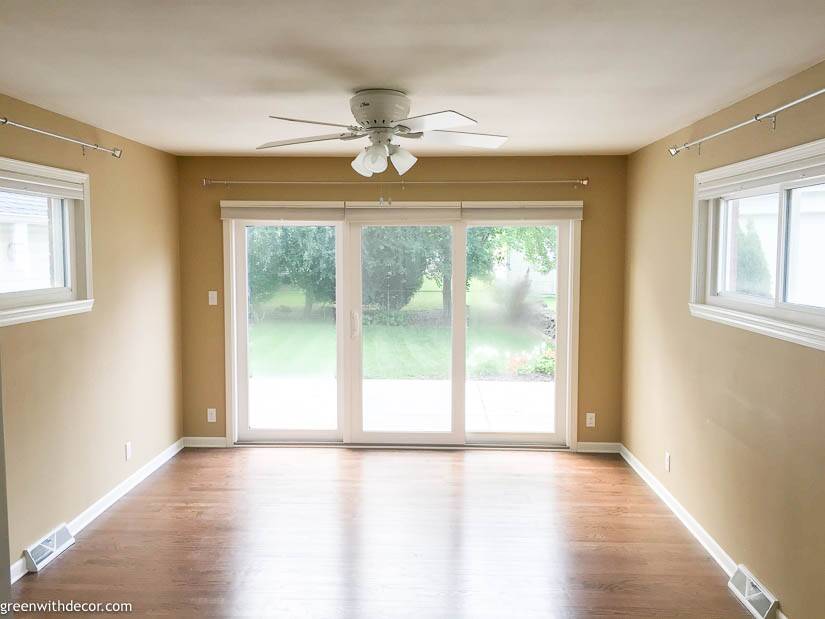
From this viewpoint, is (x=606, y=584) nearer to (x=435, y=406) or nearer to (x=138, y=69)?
(x=435, y=406)

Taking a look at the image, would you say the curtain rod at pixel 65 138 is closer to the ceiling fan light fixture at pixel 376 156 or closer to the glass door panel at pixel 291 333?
the glass door panel at pixel 291 333

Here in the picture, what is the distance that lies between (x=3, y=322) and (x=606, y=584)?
10.3ft

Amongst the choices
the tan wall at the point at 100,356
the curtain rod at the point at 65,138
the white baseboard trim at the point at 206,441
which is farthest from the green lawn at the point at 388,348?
the curtain rod at the point at 65,138

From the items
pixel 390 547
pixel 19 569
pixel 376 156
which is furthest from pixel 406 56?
pixel 19 569

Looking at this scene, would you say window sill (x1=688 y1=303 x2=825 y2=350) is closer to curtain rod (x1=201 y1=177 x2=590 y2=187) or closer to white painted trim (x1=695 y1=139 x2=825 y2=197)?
white painted trim (x1=695 y1=139 x2=825 y2=197)

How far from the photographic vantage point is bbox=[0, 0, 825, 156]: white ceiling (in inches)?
78.8

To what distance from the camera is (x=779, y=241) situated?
293 cm

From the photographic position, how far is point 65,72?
8.79ft

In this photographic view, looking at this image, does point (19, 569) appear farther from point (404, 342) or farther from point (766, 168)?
point (766, 168)

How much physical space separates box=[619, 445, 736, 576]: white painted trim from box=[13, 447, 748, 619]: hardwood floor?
0.17 feet

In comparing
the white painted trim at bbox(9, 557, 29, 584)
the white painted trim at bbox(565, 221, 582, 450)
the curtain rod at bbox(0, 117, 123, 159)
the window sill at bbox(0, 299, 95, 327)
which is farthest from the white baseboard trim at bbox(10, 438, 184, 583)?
the white painted trim at bbox(565, 221, 582, 450)

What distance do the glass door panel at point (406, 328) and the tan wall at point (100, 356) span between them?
1.57m

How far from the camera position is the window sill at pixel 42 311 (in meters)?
3.05

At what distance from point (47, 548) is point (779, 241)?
3927 millimetres
